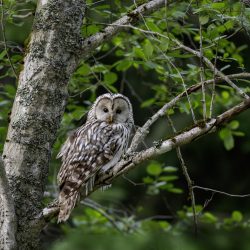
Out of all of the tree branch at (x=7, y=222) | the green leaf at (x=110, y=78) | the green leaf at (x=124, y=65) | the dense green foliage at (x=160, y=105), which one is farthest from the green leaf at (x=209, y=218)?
the tree branch at (x=7, y=222)

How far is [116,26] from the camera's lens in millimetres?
4102

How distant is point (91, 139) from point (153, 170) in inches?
54.9

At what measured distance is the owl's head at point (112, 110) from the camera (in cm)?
558

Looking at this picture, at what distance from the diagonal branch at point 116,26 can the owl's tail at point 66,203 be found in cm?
90

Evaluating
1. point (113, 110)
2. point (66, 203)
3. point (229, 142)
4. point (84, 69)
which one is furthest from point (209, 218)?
point (66, 203)

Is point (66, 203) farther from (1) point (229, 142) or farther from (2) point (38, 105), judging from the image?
(1) point (229, 142)

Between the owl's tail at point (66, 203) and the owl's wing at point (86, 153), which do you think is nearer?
the owl's tail at point (66, 203)

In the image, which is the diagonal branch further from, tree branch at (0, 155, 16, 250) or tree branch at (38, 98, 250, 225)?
tree branch at (0, 155, 16, 250)

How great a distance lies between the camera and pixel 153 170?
6238mm

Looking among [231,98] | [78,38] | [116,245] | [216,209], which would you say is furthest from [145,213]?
[116,245]

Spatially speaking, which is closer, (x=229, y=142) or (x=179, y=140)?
(x=179, y=140)

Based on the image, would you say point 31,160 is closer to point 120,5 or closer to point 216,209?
point 120,5

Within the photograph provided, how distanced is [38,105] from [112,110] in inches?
73.2

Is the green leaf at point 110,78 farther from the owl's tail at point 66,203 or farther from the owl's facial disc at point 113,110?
the owl's tail at point 66,203
